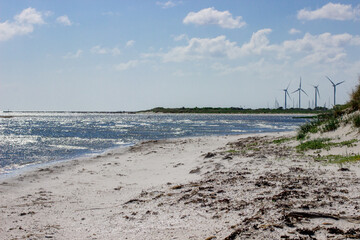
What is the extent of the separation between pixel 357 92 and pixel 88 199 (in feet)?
62.7

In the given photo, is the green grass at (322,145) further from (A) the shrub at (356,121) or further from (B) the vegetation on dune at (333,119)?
(B) the vegetation on dune at (333,119)

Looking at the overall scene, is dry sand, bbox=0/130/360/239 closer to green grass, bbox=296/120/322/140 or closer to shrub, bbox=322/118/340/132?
shrub, bbox=322/118/340/132

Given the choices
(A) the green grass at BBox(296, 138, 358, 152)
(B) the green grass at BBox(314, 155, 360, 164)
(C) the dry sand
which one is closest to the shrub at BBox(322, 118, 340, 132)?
(A) the green grass at BBox(296, 138, 358, 152)

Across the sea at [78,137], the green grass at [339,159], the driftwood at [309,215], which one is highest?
the green grass at [339,159]

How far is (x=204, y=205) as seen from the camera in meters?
7.36

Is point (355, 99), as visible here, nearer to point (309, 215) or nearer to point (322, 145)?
point (322, 145)

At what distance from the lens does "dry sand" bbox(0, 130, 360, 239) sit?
576cm

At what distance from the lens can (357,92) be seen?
22.1 metres

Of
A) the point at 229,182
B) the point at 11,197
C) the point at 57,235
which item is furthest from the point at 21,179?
the point at 229,182

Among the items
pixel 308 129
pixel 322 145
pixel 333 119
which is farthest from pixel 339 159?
pixel 308 129

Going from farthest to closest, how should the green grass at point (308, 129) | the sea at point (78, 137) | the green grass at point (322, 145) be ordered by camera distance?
the sea at point (78, 137) < the green grass at point (308, 129) < the green grass at point (322, 145)

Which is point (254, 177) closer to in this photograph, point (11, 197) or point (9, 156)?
point (11, 197)

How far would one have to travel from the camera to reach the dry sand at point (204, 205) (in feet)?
18.9

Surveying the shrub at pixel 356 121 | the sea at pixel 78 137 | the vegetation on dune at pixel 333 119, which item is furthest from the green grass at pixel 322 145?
the sea at pixel 78 137
